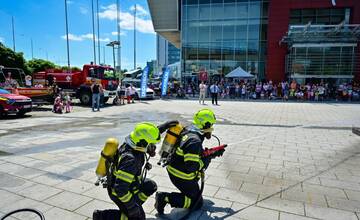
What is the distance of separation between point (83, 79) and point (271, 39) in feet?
66.5

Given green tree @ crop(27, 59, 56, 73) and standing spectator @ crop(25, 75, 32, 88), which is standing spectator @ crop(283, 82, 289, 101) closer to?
standing spectator @ crop(25, 75, 32, 88)

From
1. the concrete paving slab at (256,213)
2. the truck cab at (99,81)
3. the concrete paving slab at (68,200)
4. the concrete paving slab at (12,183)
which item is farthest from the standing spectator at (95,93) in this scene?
the concrete paving slab at (256,213)

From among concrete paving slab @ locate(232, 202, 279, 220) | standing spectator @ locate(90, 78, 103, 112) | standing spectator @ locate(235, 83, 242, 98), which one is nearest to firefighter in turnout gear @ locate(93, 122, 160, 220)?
concrete paving slab @ locate(232, 202, 279, 220)

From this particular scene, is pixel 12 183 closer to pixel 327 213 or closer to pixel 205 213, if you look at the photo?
pixel 205 213

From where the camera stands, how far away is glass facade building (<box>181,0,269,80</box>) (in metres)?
29.1

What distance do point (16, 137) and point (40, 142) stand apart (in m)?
1.18

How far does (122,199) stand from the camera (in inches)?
99.3

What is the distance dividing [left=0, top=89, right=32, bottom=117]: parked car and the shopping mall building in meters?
18.6

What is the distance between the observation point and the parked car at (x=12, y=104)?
11359 mm

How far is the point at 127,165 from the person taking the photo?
98.1 inches

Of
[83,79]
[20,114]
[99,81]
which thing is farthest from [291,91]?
[20,114]

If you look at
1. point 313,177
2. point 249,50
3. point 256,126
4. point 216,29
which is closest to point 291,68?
point 249,50

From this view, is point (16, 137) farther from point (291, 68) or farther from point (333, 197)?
point (291, 68)

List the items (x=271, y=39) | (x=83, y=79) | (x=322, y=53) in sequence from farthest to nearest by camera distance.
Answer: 1. (x=271, y=39)
2. (x=322, y=53)
3. (x=83, y=79)
